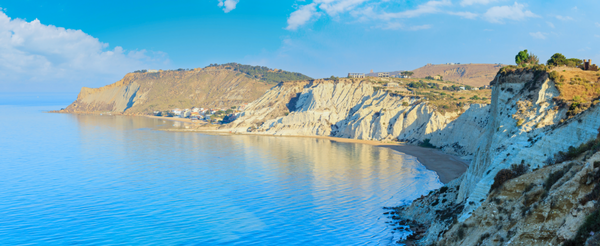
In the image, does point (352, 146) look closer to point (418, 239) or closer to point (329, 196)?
point (329, 196)

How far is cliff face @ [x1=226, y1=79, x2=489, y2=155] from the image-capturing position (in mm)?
60125

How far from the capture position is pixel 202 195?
33156 mm

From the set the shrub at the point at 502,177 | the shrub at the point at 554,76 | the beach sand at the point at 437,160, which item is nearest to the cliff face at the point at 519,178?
the shrub at the point at 554,76

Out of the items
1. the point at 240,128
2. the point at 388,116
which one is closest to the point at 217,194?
the point at 388,116

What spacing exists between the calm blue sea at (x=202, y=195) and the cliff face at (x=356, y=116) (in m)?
11.0

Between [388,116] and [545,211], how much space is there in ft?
216

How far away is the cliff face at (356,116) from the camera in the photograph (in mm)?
60125

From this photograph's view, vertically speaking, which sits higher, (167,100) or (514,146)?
(167,100)

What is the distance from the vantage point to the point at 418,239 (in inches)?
852

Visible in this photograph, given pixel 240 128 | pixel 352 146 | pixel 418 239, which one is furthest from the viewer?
pixel 240 128

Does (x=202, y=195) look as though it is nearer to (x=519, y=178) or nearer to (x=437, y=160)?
(x=519, y=178)

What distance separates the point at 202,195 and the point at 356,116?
56505 millimetres

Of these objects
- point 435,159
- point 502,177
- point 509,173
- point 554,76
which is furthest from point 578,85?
point 435,159

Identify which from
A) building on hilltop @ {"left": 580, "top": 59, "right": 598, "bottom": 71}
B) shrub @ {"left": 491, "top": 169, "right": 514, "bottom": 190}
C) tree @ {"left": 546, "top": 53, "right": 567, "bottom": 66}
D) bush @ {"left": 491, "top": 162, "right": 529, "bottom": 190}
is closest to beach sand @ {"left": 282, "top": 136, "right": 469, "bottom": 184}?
tree @ {"left": 546, "top": 53, "right": 567, "bottom": 66}
